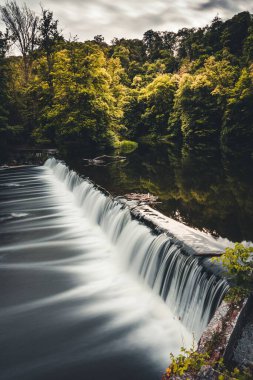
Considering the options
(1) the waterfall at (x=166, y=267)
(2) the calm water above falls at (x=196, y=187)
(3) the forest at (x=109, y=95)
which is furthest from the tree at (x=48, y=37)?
(1) the waterfall at (x=166, y=267)

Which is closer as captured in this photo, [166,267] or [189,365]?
[189,365]

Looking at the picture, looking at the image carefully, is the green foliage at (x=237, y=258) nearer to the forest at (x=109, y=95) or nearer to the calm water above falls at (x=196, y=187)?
the calm water above falls at (x=196, y=187)

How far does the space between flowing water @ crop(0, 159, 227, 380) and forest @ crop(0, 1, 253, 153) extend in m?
17.4

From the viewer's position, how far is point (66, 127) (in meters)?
27.2

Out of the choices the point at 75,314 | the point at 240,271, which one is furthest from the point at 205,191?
the point at 240,271

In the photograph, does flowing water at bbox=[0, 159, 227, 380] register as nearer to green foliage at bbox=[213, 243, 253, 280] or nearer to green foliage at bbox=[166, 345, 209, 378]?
green foliage at bbox=[213, 243, 253, 280]

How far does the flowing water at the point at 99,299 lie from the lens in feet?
17.6

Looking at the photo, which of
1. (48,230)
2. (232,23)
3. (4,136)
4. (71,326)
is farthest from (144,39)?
(71,326)

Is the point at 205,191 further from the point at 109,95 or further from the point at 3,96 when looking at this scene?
the point at 3,96

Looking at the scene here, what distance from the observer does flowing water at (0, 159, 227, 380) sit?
17.6ft

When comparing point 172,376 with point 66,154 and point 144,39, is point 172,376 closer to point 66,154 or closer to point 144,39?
point 66,154

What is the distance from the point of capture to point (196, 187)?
48.0ft

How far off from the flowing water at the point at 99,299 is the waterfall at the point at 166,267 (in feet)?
0.07

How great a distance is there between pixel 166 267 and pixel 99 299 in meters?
1.82
